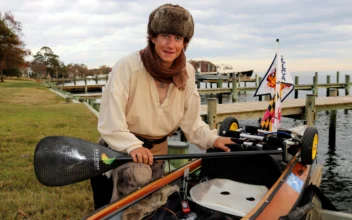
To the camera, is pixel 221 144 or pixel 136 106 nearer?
pixel 136 106

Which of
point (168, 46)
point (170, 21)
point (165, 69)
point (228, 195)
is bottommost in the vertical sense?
point (228, 195)

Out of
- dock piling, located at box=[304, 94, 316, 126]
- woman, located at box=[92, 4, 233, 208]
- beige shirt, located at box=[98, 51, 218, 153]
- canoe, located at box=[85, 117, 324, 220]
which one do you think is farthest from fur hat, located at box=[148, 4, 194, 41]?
dock piling, located at box=[304, 94, 316, 126]

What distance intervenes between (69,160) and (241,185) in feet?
5.57

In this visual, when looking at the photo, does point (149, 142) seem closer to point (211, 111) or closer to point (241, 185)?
point (241, 185)

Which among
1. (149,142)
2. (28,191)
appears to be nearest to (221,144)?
(149,142)

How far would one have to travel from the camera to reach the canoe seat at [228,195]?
2883 millimetres

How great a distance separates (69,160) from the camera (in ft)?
9.21

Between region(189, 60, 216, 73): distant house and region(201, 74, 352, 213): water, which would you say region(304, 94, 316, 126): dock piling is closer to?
region(201, 74, 352, 213): water

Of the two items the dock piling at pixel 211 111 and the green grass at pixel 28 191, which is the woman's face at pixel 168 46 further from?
the dock piling at pixel 211 111

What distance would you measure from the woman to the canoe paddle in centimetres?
11

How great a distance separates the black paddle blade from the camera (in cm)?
275

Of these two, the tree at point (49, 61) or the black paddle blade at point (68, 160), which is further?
the tree at point (49, 61)

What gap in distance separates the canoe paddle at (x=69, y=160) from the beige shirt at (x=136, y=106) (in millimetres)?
113

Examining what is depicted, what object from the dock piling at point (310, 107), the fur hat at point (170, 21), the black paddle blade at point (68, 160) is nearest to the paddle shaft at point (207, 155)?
the black paddle blade at point (68, 160)
